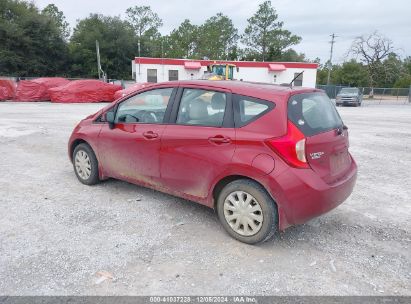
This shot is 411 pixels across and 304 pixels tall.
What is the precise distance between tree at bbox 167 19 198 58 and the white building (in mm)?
31866

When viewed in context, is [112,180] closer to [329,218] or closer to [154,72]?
[329,218]

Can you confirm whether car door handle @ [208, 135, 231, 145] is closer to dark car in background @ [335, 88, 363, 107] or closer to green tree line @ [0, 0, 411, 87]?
dark car in background @ [335, 88, 363, 107]

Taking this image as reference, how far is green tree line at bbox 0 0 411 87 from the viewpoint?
44.4 metres

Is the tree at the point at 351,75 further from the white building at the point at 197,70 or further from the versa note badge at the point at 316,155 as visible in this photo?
the versa note badge at the point at 316,155

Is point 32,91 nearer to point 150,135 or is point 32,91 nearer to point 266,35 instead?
point 150,135

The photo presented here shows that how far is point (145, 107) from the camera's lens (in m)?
4.53

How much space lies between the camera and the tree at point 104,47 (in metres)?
49.9

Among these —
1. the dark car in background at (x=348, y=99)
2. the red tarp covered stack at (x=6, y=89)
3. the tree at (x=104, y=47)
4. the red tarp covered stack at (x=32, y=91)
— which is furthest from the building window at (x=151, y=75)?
the dark car in background at (x=348, y=99)

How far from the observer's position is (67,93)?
70.5ft

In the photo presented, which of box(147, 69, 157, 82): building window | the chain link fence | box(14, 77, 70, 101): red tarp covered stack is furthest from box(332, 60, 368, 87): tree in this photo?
box(14, 77, 70, 101): red tarp covered stack

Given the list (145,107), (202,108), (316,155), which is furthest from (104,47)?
(316,155)

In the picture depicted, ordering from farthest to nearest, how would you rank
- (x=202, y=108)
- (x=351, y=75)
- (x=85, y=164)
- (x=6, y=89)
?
(x=351, y=75)
(x=6, y=89)
(x=85, y=164)
(x=202, y=108)

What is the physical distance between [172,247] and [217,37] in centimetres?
7154

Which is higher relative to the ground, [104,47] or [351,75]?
[104,47]
